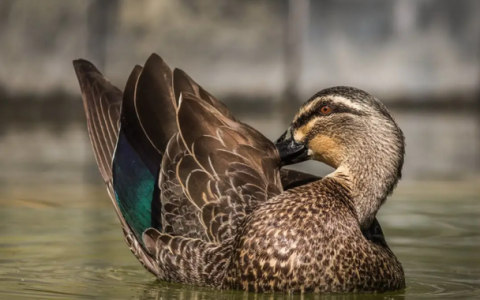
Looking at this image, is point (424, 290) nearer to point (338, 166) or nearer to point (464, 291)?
point (464, 291)

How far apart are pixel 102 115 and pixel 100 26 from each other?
8419 millimetres

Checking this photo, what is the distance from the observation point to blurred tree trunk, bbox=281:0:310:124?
55.4 feet

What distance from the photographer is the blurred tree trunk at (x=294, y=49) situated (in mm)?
16891

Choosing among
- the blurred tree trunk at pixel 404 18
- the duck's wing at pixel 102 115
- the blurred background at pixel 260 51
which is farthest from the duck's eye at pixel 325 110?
the blurred tree trunk at pixel 404 18

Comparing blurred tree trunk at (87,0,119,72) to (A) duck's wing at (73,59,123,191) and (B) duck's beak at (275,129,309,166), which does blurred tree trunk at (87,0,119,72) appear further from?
(B) duck's beak at (275,129,309,166)

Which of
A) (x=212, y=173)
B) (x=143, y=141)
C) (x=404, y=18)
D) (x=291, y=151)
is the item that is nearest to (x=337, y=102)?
(x=291, y=151)

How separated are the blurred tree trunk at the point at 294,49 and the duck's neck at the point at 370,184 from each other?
994 centimetres

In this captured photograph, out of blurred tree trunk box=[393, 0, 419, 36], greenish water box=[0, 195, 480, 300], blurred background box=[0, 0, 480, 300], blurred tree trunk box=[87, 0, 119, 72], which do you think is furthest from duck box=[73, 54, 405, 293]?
blurred tree trunk box=[393, 0, 419, 36]

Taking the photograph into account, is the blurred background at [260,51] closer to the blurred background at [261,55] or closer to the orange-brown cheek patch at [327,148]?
the blurred background at [261,55]

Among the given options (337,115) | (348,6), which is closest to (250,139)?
(337,115)

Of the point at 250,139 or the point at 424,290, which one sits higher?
the point at 250,139

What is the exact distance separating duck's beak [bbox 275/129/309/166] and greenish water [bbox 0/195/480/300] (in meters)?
0.94

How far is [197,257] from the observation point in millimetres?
6801

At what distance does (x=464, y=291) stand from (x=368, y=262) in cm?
61
